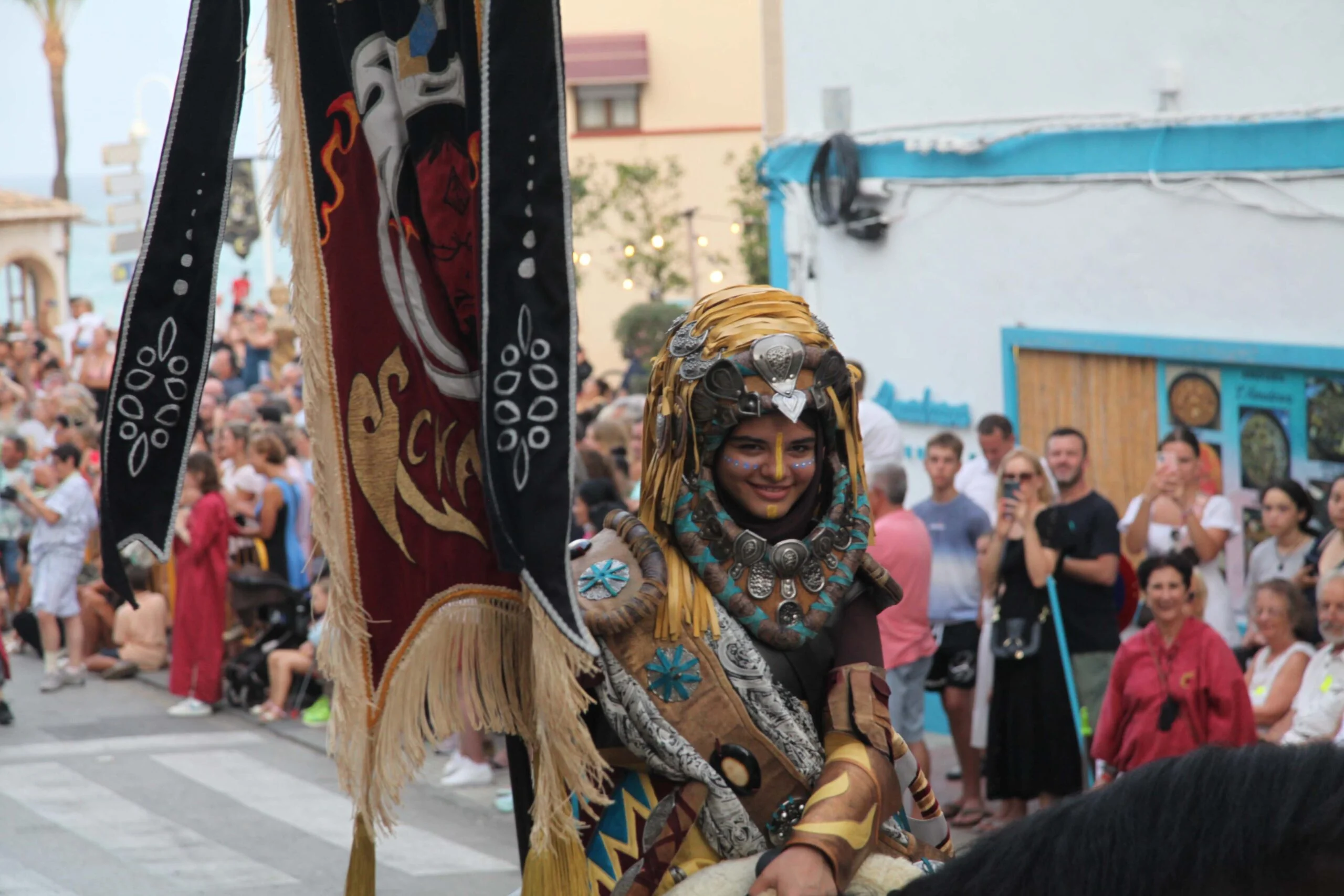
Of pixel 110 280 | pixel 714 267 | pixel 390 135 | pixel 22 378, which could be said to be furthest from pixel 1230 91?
pixel 110 280

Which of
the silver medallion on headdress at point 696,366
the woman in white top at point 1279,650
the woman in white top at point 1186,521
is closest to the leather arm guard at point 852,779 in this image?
the silver medallion on headdress at point 696,366

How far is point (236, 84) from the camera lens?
302 centimetres

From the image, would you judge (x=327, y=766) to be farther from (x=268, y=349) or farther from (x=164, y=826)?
(x=268, y=349)

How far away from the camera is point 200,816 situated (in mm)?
8406

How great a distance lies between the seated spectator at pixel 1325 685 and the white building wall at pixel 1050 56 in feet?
10.3

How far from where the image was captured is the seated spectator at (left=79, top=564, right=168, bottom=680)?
11852 millimetres

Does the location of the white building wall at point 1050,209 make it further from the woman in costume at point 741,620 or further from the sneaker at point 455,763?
the woman in costume at point 741,620

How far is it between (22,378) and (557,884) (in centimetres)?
1675

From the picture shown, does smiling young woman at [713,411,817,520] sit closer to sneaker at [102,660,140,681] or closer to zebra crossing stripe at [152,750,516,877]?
zebra crossing stripe at [152,750,516,877]

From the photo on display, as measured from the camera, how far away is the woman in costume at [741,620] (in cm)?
311

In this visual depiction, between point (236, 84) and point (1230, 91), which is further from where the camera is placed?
point (1230, 91)

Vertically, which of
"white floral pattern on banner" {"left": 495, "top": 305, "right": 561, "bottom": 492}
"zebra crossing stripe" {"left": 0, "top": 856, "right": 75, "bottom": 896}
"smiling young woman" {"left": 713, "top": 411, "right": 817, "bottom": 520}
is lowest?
"zebra crossing stripe" {"left": 0, "top": 856, "right": 75, "bottom": 896}

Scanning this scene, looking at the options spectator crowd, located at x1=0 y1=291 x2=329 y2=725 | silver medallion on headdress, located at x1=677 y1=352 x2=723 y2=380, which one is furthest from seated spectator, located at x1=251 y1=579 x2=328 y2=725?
silver medallion on headdress, located at x1=677 y1=352 x2=723 y2=380

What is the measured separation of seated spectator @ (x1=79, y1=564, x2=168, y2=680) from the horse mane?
410 inches
